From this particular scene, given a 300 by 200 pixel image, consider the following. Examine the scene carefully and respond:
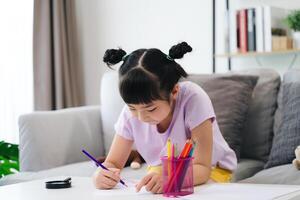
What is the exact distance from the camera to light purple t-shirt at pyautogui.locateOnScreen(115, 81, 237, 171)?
1.54 meters

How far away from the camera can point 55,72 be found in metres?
3.75

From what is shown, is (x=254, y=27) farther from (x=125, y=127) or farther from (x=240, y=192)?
(x=240, y=192)

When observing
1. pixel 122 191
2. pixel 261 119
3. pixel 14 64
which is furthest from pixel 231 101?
pixel 14 64

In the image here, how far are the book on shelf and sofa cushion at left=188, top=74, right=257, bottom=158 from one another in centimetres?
63

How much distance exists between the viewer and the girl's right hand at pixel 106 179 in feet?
4.29

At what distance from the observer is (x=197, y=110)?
153cm

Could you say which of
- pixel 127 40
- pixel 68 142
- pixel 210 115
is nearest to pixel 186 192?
pixel 210 115

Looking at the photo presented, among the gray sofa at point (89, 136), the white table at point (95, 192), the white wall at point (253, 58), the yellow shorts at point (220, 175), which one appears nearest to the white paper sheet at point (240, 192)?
the white table at point (95, 192)

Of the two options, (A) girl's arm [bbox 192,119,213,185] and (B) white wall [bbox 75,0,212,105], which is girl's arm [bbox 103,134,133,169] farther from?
(B) white wall [bbox 75,0,212,105]

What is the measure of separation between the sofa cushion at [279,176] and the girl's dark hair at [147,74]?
20.5 inches

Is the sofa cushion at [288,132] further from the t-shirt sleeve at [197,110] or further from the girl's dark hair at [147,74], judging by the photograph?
the girl's dark hair at [147,74]

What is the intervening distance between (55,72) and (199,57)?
108cm

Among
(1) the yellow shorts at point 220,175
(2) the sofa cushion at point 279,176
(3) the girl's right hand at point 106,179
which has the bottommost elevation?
(2) the sofa cushion at point 279,176

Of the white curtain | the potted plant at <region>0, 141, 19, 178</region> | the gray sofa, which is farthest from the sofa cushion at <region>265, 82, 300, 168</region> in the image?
the white curtain
